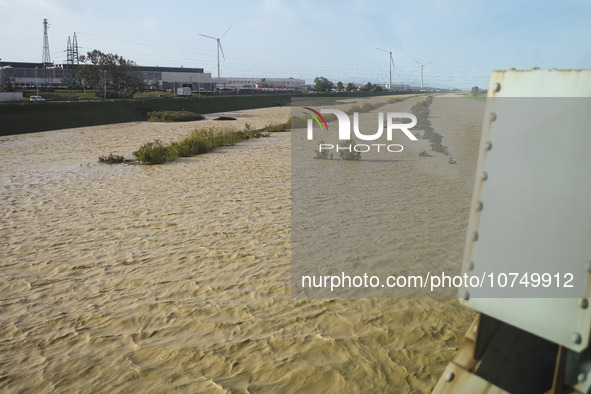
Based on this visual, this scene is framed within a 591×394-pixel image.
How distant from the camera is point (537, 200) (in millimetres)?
1909

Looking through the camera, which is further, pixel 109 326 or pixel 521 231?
pixel 109 326

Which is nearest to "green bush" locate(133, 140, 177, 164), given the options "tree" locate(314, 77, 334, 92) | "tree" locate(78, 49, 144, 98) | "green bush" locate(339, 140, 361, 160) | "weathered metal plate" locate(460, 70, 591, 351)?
"green bush" locate(339, 140, 361, 160)

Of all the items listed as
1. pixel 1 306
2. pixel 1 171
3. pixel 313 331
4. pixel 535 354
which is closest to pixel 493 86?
pixel 535 354

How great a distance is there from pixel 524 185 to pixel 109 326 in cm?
365

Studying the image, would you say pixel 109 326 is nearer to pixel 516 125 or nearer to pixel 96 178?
pixel 516 125

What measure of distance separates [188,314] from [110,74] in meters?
64.8

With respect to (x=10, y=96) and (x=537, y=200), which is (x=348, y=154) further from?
(x=10, y=96)

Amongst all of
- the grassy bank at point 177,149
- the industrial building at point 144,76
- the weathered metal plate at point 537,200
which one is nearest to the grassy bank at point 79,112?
the grassy bank at point 177,149

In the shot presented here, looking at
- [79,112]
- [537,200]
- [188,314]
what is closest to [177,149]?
[188,314]

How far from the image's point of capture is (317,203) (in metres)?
9.16

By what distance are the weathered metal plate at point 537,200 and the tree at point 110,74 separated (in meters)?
64.8

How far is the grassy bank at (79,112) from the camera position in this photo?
32.2 metres

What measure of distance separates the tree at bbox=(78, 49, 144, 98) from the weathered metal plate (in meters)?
64.8

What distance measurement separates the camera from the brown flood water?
3.59 metres
